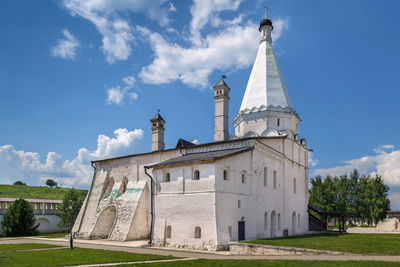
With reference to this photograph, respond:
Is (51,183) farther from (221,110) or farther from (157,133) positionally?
(221,110)

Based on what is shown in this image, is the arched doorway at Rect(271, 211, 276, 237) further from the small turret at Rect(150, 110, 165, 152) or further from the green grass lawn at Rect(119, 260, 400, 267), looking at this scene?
the small turret at Rect(150, 110, 165, 152)

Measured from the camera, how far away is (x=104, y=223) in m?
27.9

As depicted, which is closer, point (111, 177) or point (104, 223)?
point (104, 223)

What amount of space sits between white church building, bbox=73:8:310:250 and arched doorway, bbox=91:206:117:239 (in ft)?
0.27

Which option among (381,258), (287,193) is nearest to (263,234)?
(287,193)

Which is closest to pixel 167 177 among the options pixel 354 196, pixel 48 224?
pixel 48 224

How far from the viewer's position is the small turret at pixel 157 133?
105 ft

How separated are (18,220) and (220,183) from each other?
79.1ft

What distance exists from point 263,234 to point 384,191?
36.0 m

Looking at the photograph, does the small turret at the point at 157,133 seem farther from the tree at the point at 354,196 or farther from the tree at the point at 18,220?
the tree at the point at 354,196

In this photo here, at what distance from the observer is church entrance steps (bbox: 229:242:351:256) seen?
14533 mm

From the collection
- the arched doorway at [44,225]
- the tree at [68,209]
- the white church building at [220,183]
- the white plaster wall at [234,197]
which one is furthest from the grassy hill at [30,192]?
the white plaster wall at [234,197]

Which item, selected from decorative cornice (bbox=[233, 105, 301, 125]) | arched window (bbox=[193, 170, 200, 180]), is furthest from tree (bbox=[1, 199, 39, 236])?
decorative cornice (bbox=[233, 105, 301, 125])

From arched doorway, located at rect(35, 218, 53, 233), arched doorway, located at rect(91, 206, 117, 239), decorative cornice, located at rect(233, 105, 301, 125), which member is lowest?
arched doorway, located at rect(35, 218, 53, 233)
